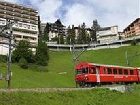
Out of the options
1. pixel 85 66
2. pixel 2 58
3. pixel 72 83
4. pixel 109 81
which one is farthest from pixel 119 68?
pixel 2 58

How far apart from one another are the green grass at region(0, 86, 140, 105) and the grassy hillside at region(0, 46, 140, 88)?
2697cm

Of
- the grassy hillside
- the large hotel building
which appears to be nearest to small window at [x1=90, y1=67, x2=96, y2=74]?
the grassy hillside

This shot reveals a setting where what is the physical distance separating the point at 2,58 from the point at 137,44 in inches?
2851

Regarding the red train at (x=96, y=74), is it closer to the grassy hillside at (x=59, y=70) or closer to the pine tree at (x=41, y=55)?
the grassy hillside at (x=59, y=70)

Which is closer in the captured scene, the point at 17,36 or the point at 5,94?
the point at 5,94

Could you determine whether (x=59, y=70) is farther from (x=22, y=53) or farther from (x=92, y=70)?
(x=92, y=70)

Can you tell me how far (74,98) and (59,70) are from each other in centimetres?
7586

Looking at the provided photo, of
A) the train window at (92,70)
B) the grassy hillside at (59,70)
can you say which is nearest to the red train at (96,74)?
the train window at (92,70)

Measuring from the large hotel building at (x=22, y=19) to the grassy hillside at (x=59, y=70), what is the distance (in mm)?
13004

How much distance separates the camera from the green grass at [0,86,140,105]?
3200 centimetres

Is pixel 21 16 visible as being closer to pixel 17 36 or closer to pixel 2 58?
pixel 17 36

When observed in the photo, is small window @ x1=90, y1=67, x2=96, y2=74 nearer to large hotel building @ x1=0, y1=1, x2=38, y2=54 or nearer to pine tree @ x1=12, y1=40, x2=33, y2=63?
pine tree @ x1=12, y1=40, x2=33, y2=63

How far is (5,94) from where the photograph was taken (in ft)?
105

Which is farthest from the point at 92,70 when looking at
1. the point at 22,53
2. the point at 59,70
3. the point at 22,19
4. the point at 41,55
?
the point at 22,19
